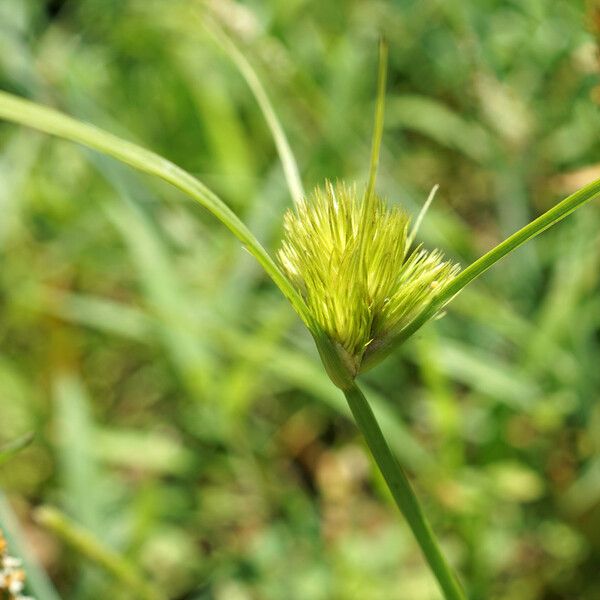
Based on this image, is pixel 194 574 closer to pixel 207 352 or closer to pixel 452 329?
pixel 207 352

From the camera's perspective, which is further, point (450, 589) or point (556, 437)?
point (556, 437)

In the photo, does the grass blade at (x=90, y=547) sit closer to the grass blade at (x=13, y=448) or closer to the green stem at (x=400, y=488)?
the grass blade at (x=13, y=448)

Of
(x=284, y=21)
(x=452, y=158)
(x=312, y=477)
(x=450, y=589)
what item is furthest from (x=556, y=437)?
(x=284, y=21)

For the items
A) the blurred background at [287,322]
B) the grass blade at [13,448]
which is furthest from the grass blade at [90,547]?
the blurred background at [287,322]

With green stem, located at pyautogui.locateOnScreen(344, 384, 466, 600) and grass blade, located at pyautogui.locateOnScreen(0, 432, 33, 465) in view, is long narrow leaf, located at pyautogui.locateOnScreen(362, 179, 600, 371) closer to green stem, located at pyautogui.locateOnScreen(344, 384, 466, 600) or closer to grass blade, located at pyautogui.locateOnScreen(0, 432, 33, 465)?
green stem, located at pyautogui.locateOnScreen(344, 384, 466, 600)

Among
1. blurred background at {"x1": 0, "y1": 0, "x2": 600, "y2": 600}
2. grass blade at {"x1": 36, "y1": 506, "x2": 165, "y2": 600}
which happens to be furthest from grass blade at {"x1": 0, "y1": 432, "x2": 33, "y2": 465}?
blurred background at {"x1": 0, "y1": 0, "x2": 600, "y2": 600}

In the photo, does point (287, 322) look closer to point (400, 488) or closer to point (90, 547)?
point (90, 547)
